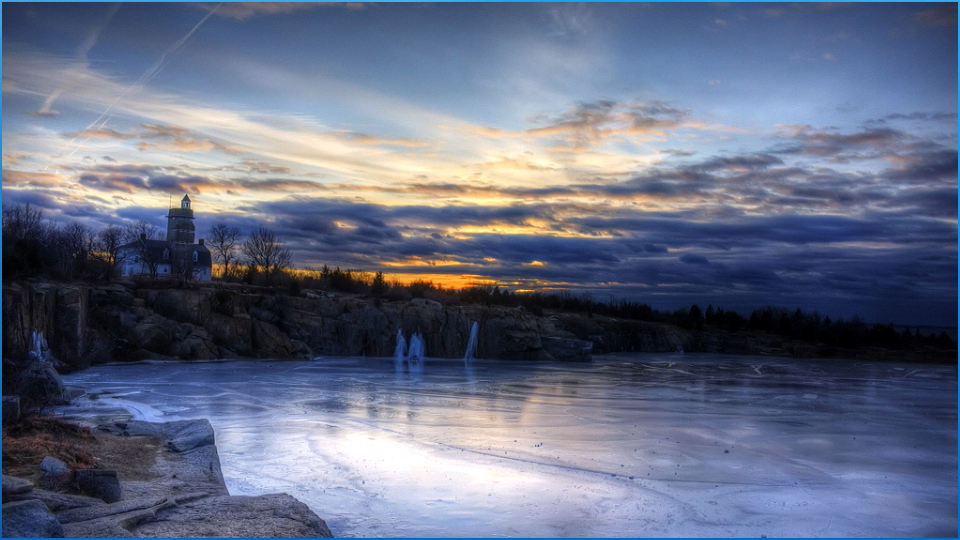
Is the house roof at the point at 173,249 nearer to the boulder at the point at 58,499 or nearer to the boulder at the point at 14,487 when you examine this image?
the boulder at the point at 58,499

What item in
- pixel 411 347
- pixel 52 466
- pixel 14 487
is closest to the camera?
pixel 14 487

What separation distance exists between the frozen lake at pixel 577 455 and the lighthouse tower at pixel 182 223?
4692cm

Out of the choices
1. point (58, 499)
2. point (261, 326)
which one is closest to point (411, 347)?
point (261, 326)

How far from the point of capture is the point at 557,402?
1647 centimetres

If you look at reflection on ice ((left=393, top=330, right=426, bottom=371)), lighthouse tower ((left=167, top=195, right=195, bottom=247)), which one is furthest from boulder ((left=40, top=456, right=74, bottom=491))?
lighthouse tower ((left=167, top=195, right=195, bottom=247))

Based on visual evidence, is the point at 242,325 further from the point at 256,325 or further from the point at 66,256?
the point at 66,256

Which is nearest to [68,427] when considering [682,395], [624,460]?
[624,460]

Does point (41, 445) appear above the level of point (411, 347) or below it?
above

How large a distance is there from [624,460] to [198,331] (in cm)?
2494

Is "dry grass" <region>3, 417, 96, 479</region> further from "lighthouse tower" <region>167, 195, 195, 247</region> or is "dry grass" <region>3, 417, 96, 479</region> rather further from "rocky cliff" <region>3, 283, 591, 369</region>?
"lighthouse tower" <region>167, 195, 195, 247</region>

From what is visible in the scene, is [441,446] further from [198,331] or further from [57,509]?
[198,331]

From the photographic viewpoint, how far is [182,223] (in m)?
65.6

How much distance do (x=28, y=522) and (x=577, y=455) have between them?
682cm

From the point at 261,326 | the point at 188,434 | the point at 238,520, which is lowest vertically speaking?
the point at 188,434
